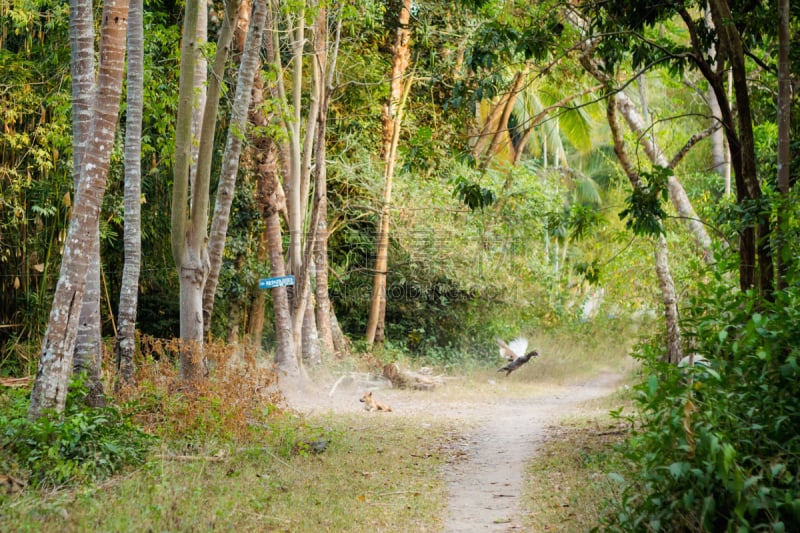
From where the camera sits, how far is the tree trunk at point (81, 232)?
280 inches

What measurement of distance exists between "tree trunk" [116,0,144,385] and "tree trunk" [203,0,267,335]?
125 cm

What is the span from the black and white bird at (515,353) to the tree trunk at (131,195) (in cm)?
1287

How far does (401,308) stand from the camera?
905 inches

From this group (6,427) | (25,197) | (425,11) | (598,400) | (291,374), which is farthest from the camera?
(425,11)

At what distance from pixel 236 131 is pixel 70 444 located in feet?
17.1

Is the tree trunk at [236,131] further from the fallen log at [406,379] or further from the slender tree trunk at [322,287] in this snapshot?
the fallen log at [406,379]

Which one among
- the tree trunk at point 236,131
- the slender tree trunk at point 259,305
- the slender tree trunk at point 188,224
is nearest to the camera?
the slender tree trunk at point 188,224

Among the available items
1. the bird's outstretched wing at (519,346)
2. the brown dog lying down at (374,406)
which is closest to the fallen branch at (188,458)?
the brown dog lying down at (374,406)

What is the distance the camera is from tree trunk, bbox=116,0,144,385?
31.9 ft

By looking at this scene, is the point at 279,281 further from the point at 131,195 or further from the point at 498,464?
the point at 498,464

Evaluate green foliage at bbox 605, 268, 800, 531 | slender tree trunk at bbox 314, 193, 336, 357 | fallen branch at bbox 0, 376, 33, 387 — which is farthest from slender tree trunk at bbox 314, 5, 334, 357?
green foliage at bbox 605, 268, 800, 531

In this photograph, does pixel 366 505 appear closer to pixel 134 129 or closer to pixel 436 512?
pixel 436 512

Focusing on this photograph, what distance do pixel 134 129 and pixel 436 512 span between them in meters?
6.13

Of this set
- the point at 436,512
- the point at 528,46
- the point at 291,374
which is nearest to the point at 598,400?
the point at 291,374
